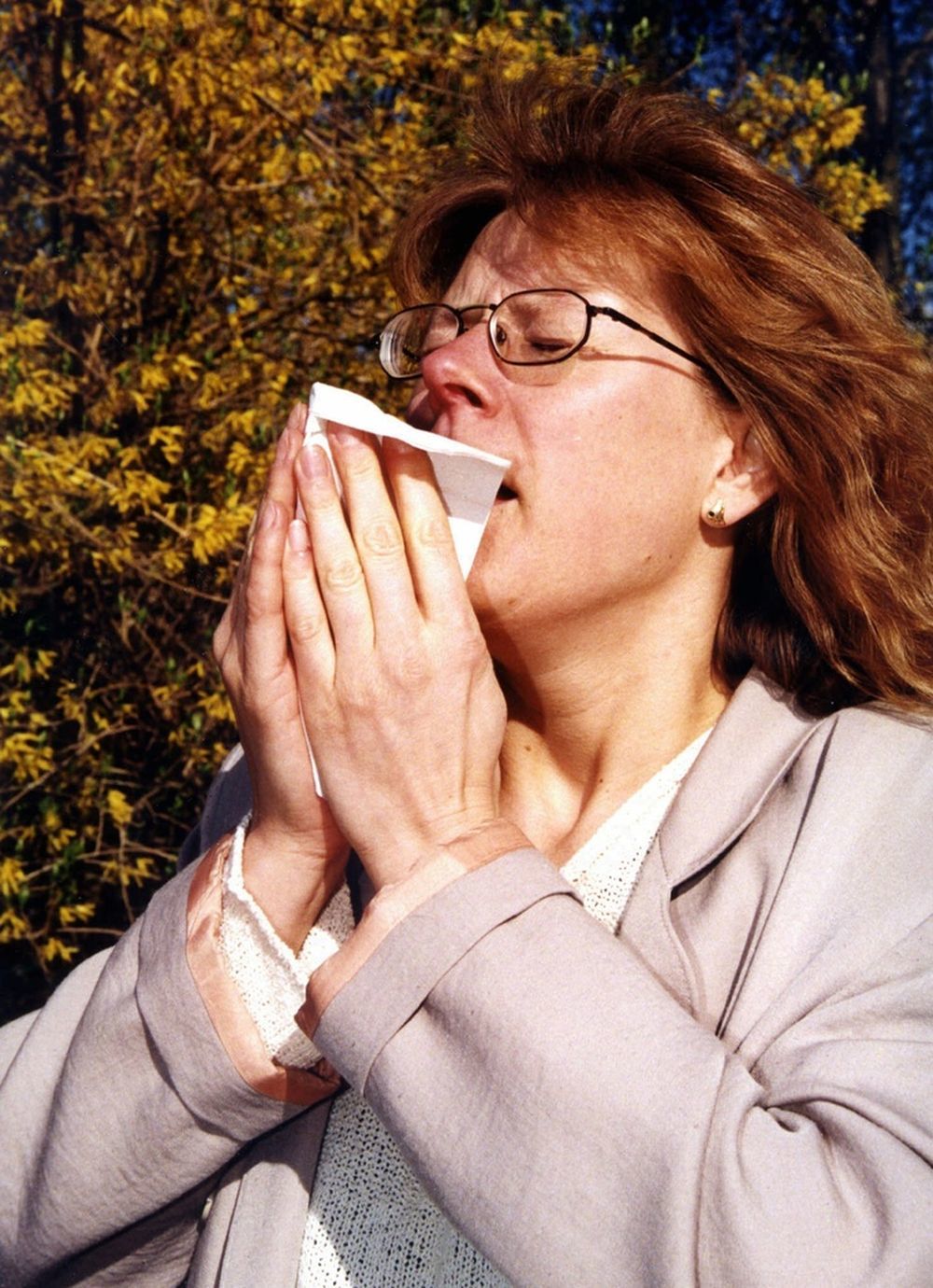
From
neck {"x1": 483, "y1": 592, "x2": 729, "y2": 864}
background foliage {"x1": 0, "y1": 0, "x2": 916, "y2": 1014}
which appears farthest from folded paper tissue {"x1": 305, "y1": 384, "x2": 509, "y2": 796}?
background foliage {"x1": 0, "y1": 0, "x2": 916, "y2": 1014}

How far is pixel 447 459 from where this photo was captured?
1.44 metres

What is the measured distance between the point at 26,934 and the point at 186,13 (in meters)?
2.76

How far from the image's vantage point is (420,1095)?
1154 millimetres

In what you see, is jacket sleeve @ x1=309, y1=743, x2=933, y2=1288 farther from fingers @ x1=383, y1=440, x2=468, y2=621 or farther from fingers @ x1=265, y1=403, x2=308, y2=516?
fingers @ x1=265, y1=403, x2=308, y2=516

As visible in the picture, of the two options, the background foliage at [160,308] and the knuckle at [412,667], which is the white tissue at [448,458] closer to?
the knuckle at [412,667]

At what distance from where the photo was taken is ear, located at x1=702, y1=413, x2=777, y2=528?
175 centimetres

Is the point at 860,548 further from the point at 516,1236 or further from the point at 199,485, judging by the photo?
the point at 199,485

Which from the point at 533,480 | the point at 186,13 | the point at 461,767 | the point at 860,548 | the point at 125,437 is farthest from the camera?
the point at 125,437

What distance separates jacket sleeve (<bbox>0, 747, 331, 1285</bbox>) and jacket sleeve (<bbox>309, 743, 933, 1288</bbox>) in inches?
10.9

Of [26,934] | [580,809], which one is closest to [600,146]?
[580,809]

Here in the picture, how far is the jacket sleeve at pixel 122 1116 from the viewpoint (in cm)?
141

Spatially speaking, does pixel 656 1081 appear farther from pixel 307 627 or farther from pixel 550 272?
pixel 550 272

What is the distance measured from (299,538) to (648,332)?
2.01ft

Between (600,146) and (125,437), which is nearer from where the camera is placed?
(600,146)
